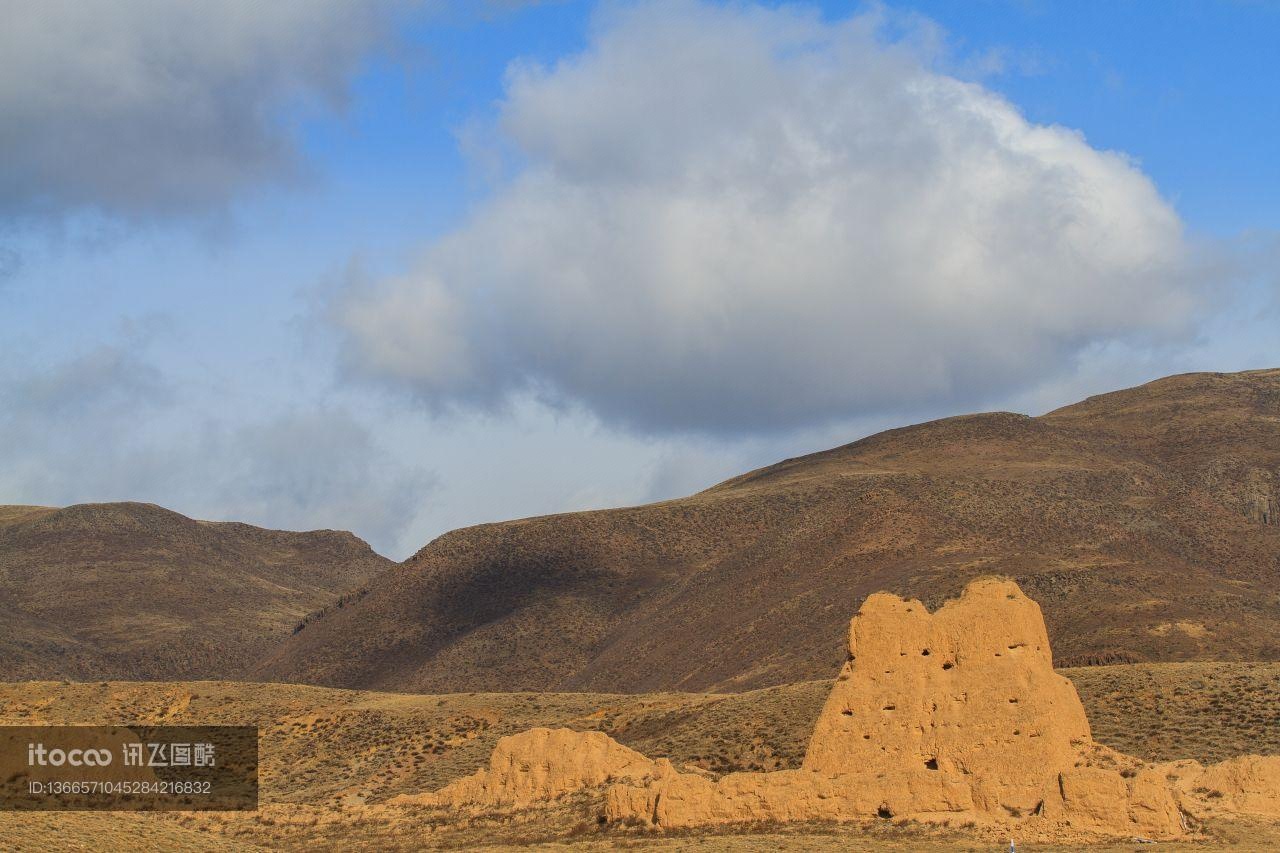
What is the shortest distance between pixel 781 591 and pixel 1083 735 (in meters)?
58.0

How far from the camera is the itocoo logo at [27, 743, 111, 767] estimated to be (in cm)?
3347

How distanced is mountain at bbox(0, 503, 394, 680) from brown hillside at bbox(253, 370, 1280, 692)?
41.4ft

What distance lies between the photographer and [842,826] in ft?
90.7

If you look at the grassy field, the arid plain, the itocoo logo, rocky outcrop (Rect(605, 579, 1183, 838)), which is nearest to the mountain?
the arid plain

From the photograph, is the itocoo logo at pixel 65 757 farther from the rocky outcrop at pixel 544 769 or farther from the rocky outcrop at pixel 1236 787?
the rocky outcrop at pixel 1236 787

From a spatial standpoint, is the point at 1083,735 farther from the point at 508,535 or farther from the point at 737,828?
the point at 508,535

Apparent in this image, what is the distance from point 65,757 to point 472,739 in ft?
50.1

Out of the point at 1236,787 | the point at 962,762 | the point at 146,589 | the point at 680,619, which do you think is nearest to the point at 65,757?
the point at 962,762

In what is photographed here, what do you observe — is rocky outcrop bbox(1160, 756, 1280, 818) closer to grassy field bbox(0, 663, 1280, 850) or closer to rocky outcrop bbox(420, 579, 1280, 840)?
rocky outcrop bbox(420, 579, 1280, 840)

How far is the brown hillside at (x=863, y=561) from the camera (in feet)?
239

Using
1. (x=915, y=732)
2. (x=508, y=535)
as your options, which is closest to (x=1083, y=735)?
(x=915, y=732)

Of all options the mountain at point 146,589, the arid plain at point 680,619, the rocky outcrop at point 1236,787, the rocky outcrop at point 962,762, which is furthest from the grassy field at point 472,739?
the mountain at point 146,589

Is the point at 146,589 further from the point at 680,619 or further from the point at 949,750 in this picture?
the point at 949,750

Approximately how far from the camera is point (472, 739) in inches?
Answer: 1847
